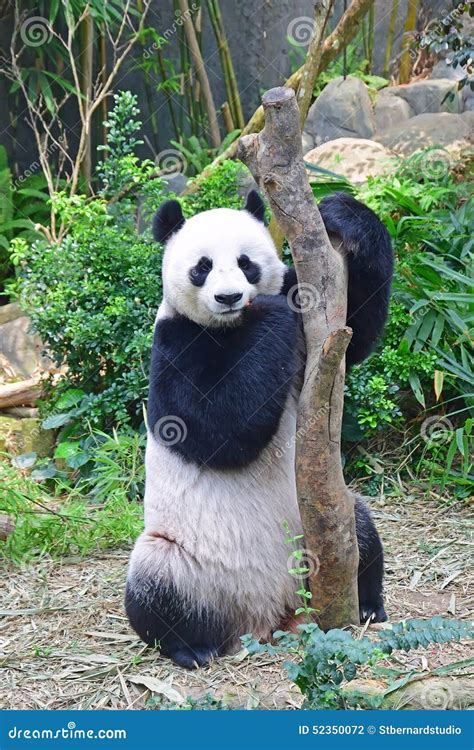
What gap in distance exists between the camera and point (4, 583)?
5.09 metres

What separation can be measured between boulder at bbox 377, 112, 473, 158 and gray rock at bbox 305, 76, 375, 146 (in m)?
0.60

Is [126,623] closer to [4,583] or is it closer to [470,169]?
[4,583]

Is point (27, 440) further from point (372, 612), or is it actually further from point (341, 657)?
point (341, 657)

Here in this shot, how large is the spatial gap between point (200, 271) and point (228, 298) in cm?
27

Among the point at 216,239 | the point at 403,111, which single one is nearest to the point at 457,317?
the point at 216,239

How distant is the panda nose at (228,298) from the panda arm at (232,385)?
0.10m

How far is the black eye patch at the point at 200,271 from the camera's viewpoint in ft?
12.8

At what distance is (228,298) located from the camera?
3740 mm

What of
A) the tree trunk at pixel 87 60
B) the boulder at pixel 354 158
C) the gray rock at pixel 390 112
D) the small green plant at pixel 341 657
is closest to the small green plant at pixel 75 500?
the small green plant at pixel 341 657

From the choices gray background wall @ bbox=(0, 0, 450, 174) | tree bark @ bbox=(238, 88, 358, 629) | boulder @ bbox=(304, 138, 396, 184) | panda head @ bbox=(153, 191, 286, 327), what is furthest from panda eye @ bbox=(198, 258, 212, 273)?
gray background wall @ bbox=(0, 0, 450, 174)

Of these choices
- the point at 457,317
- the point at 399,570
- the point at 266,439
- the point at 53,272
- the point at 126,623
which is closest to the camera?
the point at 266,439

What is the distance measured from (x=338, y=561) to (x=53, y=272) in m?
4.05

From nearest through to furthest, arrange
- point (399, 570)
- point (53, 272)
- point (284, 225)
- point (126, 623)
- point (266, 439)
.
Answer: point (284, 225) → point (266, 439) → point (126, 623) → point (399, 570) → point (53, 272)

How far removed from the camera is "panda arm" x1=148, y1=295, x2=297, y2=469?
3656 millimetres
